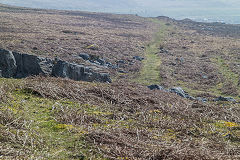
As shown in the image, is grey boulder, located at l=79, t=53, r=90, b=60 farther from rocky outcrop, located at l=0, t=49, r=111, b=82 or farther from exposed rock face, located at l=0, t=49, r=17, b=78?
exposed rock face, located at l=0, t=49, r=17, b=78

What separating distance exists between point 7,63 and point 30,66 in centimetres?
151

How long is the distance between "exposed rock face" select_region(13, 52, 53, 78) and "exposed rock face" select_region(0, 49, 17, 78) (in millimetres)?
443

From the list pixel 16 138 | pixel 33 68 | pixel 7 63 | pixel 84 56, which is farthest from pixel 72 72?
pixel 84 56

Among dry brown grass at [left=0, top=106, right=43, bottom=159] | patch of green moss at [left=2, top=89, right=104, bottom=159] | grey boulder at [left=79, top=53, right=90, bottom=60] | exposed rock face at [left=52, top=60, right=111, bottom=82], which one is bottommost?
grey boulder at [left=79, top=53, right=90, bottom=60]

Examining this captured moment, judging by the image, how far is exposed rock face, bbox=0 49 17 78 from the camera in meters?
16.2

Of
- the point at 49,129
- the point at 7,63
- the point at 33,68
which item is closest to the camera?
the point at 49,129

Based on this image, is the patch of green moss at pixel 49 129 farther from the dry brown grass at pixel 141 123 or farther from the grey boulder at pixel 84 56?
the grey boulder at pixel 84 56

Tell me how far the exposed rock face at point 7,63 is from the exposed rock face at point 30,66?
0.44 metres

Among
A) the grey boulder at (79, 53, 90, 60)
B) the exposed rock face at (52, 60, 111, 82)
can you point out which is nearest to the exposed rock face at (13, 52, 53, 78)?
the exposed rock face at (52, 60, 111, 82)

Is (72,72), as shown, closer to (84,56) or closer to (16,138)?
(16,138)

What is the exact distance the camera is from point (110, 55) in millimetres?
36719

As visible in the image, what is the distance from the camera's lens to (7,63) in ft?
53.8

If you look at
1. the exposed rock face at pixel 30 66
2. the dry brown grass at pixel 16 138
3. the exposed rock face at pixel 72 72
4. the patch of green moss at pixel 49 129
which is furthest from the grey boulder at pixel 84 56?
the dry brown grass at pixel 16 138

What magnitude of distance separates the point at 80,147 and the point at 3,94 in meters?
5.05
